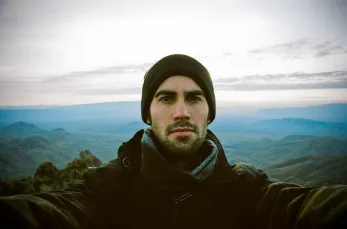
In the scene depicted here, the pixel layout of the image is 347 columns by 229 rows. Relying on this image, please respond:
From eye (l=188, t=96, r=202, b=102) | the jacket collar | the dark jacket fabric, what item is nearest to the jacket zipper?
the dark jacket fabric

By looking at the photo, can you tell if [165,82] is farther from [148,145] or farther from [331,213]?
[331,213]

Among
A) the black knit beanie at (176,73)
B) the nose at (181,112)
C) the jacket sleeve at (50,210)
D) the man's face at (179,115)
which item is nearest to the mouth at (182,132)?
the man's face at (179,115)

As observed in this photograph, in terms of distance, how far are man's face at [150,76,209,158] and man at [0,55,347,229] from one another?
0.01 m

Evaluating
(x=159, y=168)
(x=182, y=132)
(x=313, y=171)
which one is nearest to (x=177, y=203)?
(x=159, y=168)

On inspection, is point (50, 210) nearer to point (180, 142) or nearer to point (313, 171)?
point (180, 142)

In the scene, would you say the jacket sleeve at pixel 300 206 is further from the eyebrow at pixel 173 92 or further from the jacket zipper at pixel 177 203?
the eyebrow at pixel 173 92

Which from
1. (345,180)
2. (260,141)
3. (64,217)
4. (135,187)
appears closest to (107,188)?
(135,187)

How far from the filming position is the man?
7.71 ft

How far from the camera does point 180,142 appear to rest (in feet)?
8.70

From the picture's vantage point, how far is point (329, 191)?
1.80 m

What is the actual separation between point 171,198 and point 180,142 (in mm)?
567

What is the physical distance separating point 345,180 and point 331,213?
6358 centimetres

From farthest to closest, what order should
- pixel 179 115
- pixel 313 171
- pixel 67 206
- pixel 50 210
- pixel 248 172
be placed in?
pixel 313 171 → pixel 248 172 → pixel 179 115 → pixel 67 206 → pixel 50 210

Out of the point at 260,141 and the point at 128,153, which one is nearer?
the point at 128,153
